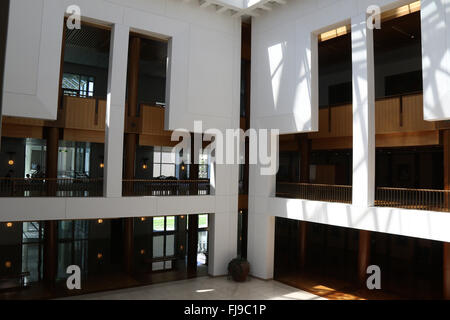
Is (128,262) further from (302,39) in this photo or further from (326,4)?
(326,4)

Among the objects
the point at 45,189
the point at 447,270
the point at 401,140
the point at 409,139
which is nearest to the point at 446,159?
the point at 409,139

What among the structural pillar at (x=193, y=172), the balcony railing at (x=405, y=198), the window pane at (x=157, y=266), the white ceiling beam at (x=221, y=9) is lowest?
the window pane at (x=157, y=266)

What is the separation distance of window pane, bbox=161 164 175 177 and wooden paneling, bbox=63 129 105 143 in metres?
13.5

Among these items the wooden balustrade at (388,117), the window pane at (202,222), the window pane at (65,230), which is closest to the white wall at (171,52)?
the wooden balustrade at (388,117)

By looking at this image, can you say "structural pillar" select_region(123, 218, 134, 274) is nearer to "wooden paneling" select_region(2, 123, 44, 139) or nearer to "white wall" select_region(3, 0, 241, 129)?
"white wall" select_region(3, 0, 241, 129)

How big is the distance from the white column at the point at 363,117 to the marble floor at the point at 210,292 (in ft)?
19.2

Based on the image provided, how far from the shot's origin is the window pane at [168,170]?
3388 centimetres

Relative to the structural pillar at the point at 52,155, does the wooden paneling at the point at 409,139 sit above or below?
above

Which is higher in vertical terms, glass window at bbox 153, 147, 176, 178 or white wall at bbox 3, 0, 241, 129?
white wall at bbox 3, 0, 241, 129

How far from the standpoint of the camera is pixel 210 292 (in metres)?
18.5

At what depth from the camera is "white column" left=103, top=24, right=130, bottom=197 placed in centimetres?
1791

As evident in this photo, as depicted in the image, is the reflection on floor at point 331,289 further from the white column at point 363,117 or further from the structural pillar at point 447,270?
the white column at point 363,117

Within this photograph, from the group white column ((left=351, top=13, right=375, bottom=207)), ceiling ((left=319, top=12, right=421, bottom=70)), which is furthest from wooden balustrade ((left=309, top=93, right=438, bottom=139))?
ceiling ((left=319, top=12, right=421, bottom=70))
